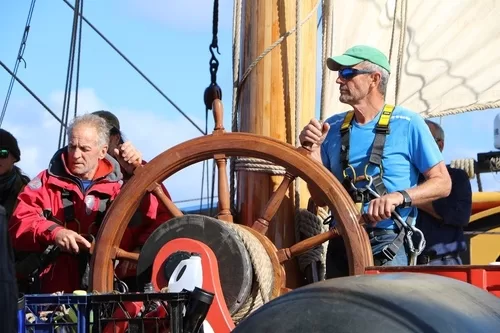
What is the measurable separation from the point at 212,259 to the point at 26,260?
126cm

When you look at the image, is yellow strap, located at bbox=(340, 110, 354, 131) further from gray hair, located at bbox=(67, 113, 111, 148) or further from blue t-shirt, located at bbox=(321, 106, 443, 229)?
gray hair, located at bbox=(67, 113, 111, 148)

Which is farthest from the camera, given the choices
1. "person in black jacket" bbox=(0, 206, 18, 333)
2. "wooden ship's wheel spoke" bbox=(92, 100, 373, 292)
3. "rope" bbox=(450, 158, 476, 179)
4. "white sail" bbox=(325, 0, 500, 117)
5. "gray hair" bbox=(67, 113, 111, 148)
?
"rope" bbox=(450, 158, 476, 179)

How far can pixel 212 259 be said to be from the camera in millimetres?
3527

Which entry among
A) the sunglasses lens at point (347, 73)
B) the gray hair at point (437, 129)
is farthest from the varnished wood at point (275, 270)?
the gray hair at point (437, 129)

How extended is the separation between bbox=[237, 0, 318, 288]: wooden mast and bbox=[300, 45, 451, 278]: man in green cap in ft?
1.01

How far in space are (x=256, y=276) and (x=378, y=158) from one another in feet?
2.00

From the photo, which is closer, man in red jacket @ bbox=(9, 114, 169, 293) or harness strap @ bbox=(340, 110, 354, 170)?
harness strap @ bbox=(340, 110, 354, 170)

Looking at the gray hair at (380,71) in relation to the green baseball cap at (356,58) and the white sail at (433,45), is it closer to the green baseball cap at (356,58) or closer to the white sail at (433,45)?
the green baseball cap at (356,58)

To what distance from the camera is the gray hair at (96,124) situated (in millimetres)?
4516

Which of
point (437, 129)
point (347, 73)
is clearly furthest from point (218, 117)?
point (437, 129)

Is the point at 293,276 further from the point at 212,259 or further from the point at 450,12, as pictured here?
the point at 450,12

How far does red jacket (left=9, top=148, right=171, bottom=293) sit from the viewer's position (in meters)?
4.27

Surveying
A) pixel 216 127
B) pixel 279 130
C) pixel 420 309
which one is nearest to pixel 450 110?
pixel 279 130

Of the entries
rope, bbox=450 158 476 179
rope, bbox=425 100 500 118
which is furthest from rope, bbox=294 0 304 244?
rope, bbox=450 158 476 179
